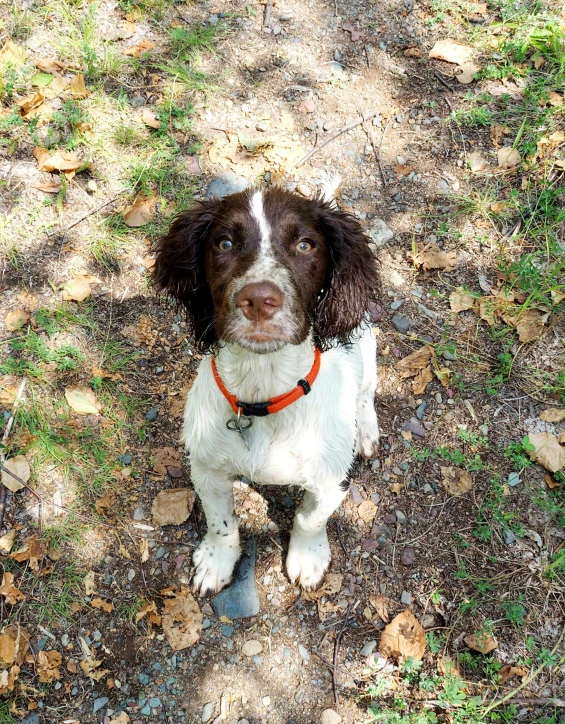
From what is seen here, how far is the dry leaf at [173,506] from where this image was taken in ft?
11.3

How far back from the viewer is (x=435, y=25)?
4.94m

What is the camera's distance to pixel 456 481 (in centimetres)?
353

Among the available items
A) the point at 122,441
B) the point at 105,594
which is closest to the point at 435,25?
the point at 122,441

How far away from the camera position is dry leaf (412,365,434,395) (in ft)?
12.5

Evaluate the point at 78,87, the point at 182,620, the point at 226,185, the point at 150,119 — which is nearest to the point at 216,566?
the point at 182,620

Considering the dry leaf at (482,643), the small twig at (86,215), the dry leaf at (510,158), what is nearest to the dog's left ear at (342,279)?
the dry leaf at (482,643)

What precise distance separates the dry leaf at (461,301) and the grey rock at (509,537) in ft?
4.69

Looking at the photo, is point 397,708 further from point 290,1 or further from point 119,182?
point 290,1

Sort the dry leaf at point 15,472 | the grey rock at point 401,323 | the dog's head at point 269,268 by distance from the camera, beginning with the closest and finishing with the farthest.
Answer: the dog's head at point 269,268 < the dry leaf at point 15,472 < the grey rock at point 401,323

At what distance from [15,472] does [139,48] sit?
3.33 meters

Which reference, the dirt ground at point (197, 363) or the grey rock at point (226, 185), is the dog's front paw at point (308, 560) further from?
the grey rock at point (226, 185)

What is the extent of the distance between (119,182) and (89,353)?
129 cm

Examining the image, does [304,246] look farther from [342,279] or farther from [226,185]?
[226,185]

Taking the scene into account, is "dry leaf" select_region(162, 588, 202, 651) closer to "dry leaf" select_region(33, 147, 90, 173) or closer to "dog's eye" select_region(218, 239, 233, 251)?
"dog's eye" select_region(218, 239, 233, 251)
